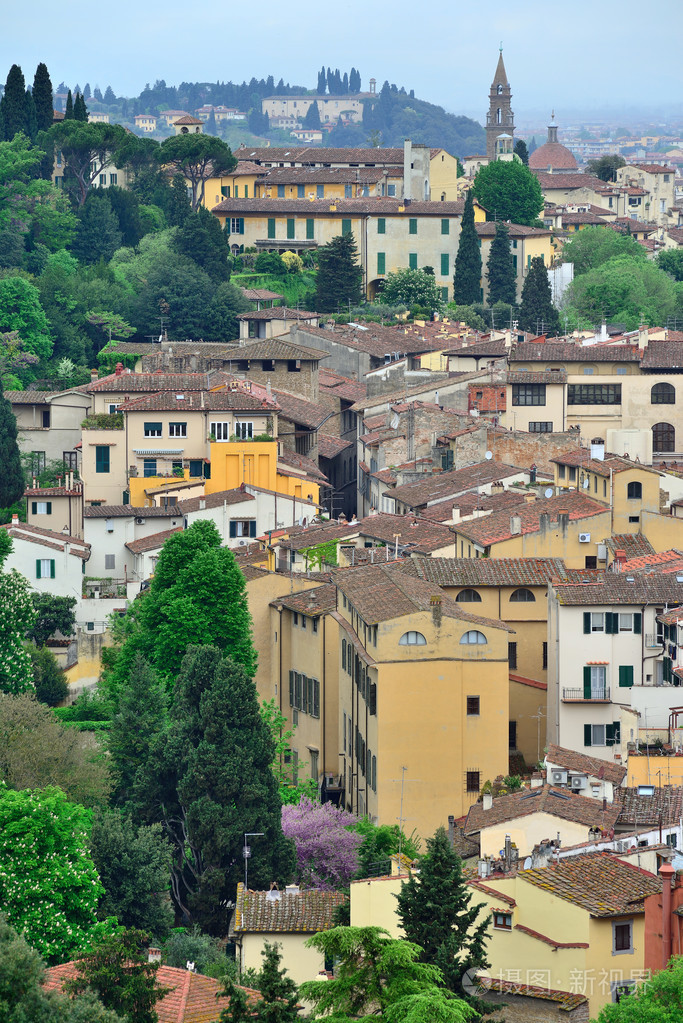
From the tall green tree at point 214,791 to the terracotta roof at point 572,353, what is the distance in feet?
83.6

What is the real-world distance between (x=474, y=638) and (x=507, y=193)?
64.1 meters

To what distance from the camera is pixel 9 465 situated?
5625 centimetres

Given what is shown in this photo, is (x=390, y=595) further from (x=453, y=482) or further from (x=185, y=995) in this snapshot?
(x=453, y=482)

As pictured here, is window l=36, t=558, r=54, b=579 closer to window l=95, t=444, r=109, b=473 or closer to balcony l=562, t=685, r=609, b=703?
window l=95, t=444, r=109, b=473

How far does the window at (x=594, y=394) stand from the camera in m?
57.7

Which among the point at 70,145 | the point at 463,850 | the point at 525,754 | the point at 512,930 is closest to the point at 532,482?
the point at 525,754

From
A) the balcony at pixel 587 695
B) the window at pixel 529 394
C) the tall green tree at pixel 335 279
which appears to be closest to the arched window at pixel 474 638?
the balcony at pixel 587 695

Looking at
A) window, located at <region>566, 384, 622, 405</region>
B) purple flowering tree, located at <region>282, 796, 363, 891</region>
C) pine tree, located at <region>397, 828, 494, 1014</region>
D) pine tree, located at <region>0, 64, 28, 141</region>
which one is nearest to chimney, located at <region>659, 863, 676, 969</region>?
pine tree, located at <region>397, 828, 494, 1014</region>

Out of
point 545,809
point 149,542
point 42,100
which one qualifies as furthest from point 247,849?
point 42,100

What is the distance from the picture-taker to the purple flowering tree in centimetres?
3183

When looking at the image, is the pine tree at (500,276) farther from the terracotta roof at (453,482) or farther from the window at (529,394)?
the terracotta roof at (453,482)

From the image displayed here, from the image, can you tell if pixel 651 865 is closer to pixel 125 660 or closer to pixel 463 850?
pixel 463 850

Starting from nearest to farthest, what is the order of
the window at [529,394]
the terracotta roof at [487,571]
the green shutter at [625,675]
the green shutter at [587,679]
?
the green shutter at [625,675]
the green shutter at [587,679]
the terracotta roof at [487,571]
the window at [529,394]

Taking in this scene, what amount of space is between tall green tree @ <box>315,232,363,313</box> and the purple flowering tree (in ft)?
157
